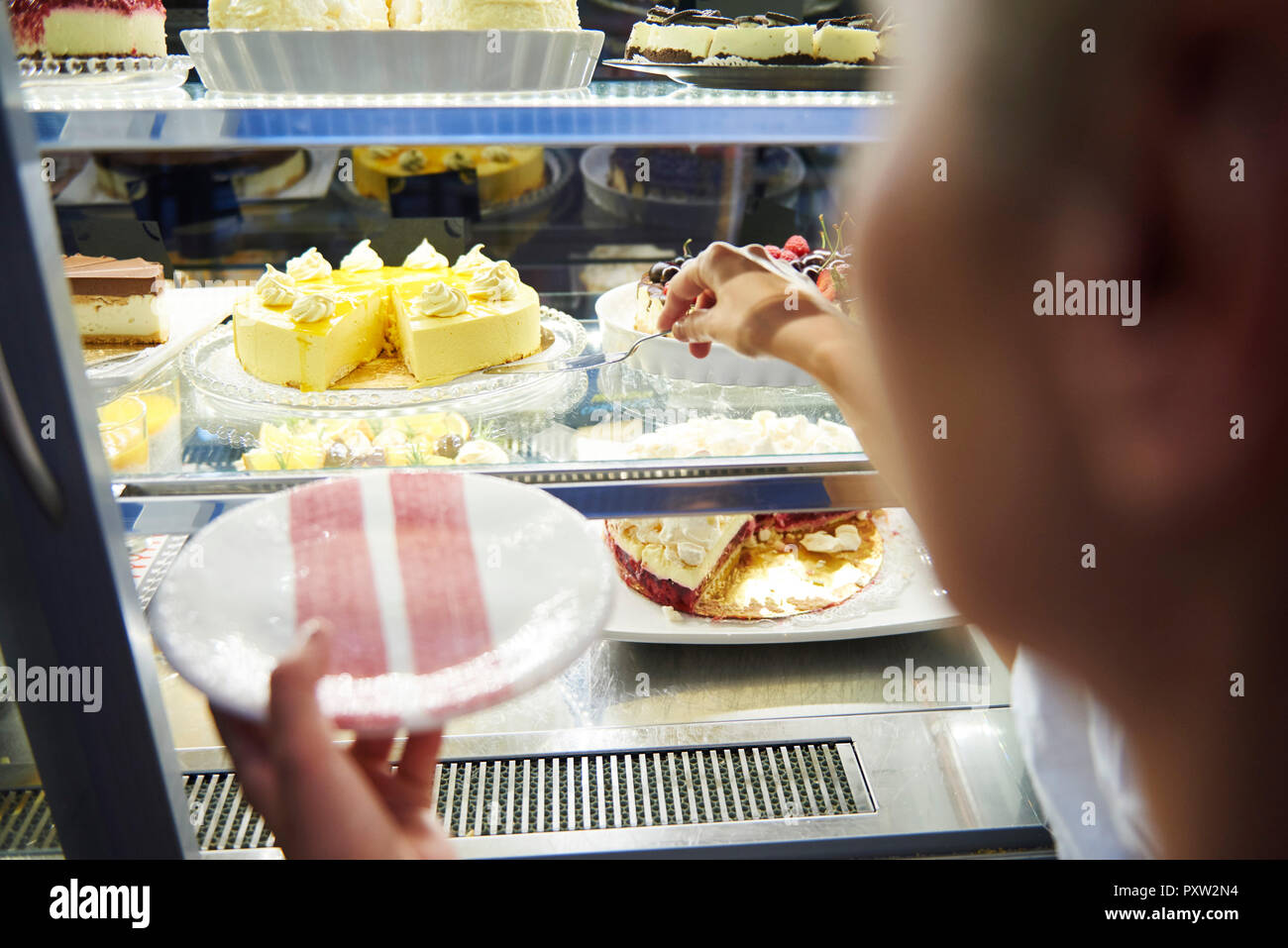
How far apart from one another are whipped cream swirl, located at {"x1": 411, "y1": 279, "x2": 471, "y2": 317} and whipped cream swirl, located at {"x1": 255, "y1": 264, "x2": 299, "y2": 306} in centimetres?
17

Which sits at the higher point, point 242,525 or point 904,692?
point 242,525

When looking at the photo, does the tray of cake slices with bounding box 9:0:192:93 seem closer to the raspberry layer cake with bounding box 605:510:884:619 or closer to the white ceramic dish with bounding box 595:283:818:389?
the white ceramic dish with bounding box 595:283:818:389

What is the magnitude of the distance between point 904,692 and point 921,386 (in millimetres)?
857

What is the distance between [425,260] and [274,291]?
26 centimetres

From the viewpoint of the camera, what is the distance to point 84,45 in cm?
102

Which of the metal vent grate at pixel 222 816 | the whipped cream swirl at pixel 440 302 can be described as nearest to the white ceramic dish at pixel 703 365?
the whipped cream swirl at pixel 440 302

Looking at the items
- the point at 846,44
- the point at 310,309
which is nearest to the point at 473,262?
the point at 310,309

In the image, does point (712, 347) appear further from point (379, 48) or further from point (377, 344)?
point (379, 48)

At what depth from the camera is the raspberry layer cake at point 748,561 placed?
1409 mm

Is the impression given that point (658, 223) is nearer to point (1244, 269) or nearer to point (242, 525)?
point (242, 525)

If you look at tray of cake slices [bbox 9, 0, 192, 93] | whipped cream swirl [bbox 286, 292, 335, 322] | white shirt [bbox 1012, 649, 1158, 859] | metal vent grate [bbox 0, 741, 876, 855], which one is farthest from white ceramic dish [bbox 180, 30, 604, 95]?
metal vent grate [bbox 0, 741, 876, 855]

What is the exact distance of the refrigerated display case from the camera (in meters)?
0.77
